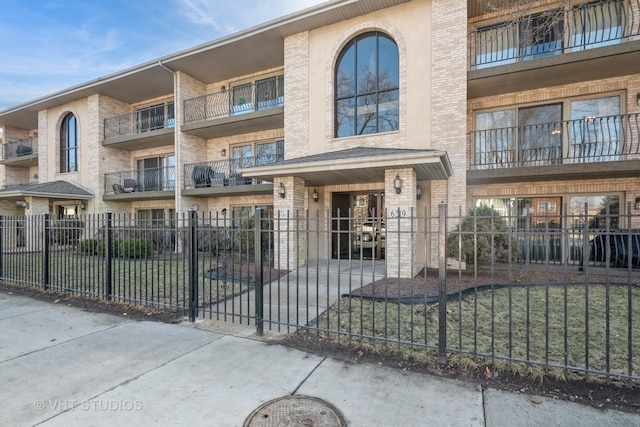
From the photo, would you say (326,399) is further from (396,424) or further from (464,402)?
(464,402)

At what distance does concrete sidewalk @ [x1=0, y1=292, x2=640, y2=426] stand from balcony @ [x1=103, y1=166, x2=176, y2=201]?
1192cm

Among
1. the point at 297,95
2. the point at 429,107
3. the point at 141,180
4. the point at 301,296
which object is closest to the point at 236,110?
the point at 297,95

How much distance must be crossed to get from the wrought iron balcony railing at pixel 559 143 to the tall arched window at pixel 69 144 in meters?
20.1

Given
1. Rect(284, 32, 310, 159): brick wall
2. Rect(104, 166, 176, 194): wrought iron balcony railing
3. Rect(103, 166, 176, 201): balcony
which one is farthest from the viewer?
Rect(104, 166, 176, 194): wrought iron balcony railing

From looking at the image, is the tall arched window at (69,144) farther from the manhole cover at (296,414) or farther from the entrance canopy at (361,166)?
the manhole cover at (296,414)

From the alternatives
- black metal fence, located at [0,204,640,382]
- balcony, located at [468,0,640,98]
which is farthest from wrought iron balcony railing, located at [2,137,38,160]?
balcony, located at [468,0,640,98]

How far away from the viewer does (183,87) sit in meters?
14.1

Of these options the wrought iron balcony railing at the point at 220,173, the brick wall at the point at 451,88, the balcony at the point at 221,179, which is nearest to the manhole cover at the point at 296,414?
the brick wall at the point at 451,88

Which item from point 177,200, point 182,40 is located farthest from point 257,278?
point 182,40

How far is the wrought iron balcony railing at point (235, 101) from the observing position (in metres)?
13.7

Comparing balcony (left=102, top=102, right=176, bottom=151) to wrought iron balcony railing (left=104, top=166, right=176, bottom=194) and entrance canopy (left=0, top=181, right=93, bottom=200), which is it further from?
entrance canopy (left=0, top=181, right=93, bottom=200)

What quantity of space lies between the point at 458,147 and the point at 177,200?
1140 cm

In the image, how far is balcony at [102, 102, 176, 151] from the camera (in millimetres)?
15703

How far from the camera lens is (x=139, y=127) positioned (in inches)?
676
